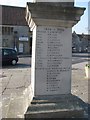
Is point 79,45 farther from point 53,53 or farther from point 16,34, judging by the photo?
point 53,53

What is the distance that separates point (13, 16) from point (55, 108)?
46808mm

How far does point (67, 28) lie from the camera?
6.65 metres

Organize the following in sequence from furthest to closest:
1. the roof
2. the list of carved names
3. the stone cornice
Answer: the roof, the list of carved names, the stone cornice

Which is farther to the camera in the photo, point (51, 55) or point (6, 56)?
point (6, 56)

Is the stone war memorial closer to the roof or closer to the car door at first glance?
the car door

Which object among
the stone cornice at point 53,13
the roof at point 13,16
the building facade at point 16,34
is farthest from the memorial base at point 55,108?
the roof at point 13,16

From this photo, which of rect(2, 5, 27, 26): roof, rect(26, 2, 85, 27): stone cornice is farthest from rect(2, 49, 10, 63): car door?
rect(2, 5, 27, 26): roof

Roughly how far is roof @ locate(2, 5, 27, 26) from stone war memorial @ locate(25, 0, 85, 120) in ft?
144

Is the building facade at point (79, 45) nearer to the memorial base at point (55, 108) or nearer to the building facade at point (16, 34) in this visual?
the building facade at point (16, 34)

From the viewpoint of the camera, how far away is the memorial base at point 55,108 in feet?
19.7

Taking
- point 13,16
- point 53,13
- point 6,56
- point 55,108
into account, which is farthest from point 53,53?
point 13,16

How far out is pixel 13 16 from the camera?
51.8 metres

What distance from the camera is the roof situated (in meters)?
50.5

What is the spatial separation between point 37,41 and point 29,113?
1.56 meters
